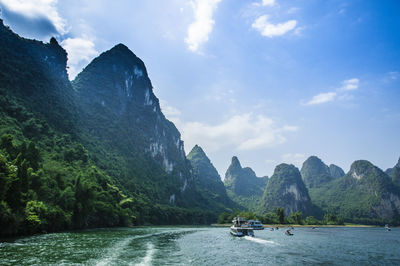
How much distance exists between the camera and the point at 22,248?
81.3ft

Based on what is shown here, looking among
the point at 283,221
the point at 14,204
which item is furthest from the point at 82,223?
the point at 283,221

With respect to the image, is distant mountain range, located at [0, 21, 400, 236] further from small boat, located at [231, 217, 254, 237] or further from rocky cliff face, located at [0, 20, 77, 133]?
small boat, located at [231, 217, 254, 237]

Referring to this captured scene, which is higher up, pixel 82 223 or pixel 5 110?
pixel 5 110

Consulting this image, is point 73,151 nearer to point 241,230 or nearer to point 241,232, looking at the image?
point 241,230

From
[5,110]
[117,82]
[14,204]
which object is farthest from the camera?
[117,82]

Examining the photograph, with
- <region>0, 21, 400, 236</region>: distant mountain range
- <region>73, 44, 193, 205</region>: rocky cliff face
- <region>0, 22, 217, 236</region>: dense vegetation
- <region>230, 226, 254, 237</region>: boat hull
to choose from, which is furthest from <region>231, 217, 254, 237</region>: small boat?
<region>73, 44, 193, 205</region>: rocky cliff face

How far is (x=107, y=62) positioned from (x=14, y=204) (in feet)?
573

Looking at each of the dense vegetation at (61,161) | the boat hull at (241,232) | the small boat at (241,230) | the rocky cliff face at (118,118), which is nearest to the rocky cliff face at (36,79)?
the dense vegetation at (61,161)

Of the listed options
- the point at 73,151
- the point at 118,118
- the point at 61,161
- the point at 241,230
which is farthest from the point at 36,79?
the point at 241,230

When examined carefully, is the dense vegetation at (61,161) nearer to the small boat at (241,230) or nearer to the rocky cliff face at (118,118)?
the rocky cliff face at (118,118)

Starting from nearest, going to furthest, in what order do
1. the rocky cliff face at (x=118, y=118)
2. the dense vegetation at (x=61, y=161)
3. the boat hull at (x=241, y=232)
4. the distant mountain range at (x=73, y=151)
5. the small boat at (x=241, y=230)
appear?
1. the dense vegetation at (x=61, y=161)
2. the distant mountain range at (x=73, y=151)
3. the boat hull at (x=241, y=232)
4. the small boat at (x=241, y=230)
5. the rocky cliff face at (x=118, y=118)

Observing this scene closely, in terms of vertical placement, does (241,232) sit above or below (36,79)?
below

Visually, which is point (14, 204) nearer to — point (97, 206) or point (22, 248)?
point (22, 248)

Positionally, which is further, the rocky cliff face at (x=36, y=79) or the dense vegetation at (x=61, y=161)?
the rocky cliff face at (x=36, y=79)
